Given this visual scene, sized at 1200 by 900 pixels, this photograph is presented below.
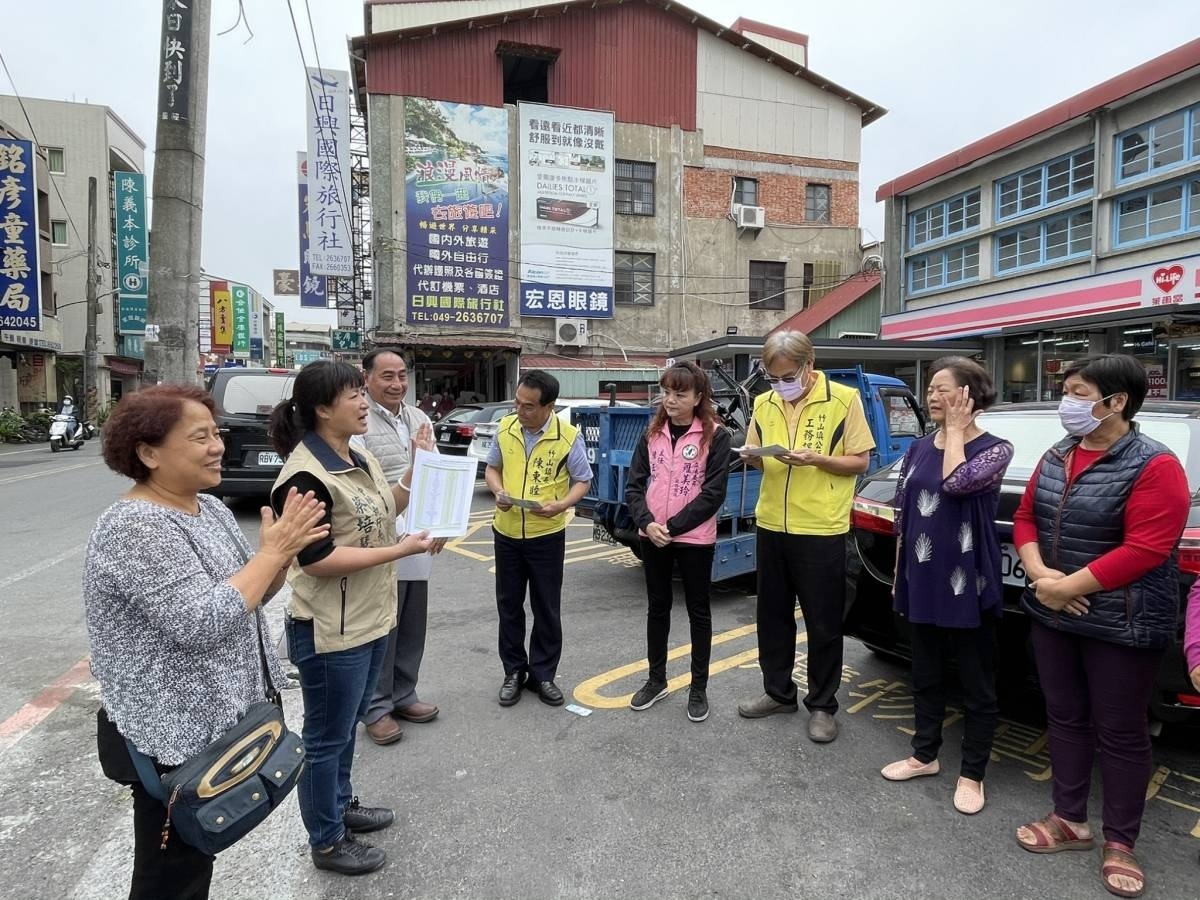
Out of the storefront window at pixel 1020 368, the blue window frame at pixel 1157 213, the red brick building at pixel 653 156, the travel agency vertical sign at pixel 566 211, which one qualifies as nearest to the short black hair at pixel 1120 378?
the blue window frame at pixel 1157 213

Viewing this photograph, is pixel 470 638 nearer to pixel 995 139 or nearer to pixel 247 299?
pixel 995 139

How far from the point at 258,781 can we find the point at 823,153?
25972mm

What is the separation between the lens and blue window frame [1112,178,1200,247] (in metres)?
12.0

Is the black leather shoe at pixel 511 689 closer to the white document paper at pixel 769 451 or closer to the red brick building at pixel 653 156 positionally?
the white document paper at pixel 769 451

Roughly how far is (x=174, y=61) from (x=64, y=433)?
19.4m

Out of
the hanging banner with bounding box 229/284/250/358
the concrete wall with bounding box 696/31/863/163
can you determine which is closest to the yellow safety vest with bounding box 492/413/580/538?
the concrete wall with bounding box 696/31/863/163

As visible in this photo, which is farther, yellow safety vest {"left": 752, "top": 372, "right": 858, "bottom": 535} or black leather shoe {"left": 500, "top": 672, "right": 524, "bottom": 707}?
black leather shoe {"left": 500, "top": 672, "right": 524, "bottom": 707}

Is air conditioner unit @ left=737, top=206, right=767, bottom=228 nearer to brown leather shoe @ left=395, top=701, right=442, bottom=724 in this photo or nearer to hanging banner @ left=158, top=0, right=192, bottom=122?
hanging banner @ left=158, top=0, right=192, bottom=122

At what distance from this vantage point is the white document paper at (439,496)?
2.48m

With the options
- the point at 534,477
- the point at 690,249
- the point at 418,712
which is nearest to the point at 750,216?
the point at 690,249

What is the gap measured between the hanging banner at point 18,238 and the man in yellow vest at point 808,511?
21.8 m

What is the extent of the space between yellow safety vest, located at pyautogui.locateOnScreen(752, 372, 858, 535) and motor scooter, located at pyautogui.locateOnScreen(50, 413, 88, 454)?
909 inches

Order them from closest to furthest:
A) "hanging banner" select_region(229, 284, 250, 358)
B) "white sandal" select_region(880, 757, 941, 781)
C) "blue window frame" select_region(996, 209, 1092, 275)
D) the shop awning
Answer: "white sandal" select_region(880, 757, 941, 781), "blue window frame" select_region(996, 209, 1092, 275), the shop awning, "hanging banner" select_region(229, 284, 250, 358)

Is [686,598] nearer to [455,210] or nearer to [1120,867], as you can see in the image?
[1120,867]
